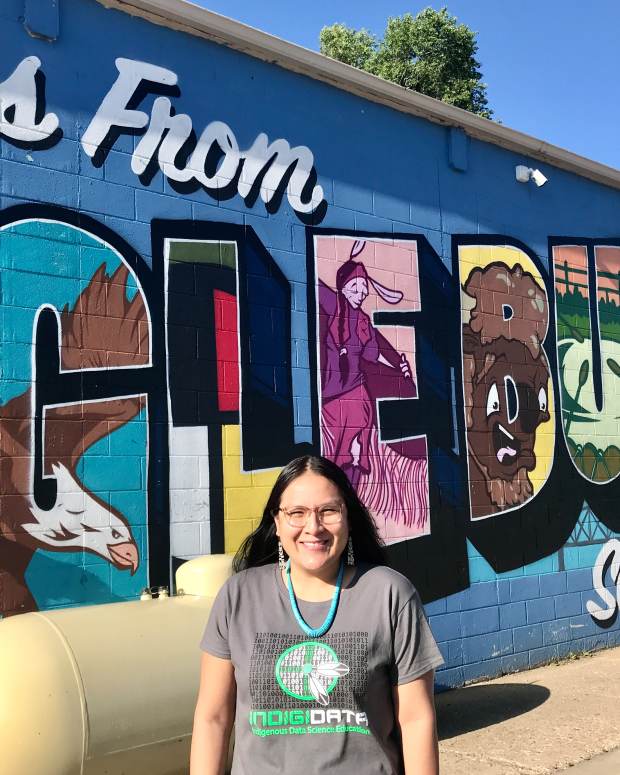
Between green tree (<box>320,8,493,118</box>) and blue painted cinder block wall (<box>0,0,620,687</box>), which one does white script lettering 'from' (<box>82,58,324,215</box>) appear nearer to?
blue painted cinder block wall (<box>0,0,620,687</box>)

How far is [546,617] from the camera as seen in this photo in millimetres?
8172

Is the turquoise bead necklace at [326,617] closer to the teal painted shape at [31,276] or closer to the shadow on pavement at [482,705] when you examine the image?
the teal painted shape at [31,276]

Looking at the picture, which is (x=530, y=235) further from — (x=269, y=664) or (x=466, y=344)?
(x=269, y=664)

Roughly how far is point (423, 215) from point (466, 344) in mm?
1157

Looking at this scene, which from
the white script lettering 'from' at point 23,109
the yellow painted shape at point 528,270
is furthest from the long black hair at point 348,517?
the yellow painted shape at point 528,270

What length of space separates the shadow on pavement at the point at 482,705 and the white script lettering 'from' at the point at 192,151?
3751 millimetres

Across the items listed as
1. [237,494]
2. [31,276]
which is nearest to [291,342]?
[237,494]

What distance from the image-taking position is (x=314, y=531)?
230cm

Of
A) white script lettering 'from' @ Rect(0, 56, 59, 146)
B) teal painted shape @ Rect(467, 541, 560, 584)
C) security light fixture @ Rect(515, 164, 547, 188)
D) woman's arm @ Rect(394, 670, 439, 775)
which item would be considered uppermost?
security light fixture @ Rect(515, 164, 547, 188)

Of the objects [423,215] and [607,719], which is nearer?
[607,719]

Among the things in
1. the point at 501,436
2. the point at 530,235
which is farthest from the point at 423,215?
the point at 501,436

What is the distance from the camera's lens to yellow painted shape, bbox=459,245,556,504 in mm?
7911

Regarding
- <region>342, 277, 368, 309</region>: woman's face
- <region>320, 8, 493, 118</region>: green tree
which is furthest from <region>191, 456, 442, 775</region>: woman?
<region>320, 8, 493, 118</region>: green tree

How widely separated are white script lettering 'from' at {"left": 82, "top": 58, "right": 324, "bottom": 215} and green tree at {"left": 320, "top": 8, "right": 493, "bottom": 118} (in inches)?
658
